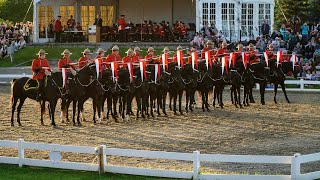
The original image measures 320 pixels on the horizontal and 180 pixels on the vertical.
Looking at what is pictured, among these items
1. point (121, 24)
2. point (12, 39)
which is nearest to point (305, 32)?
point (121, 24)

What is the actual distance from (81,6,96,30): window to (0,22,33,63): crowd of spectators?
3.40m

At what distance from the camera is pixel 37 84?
81.5 feet

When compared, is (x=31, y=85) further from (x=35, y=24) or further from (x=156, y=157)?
(x=35, y=24)

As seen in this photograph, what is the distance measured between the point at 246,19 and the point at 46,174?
29875 millimetres

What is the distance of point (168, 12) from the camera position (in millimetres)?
50531

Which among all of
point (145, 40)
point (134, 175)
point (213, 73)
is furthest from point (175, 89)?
point (145, 40)

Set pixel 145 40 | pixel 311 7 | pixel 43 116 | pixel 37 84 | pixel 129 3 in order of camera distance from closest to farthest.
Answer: pixel 37 84
pixel 43 116
pixel 145 40
pixel 129 3
pixel 311 7

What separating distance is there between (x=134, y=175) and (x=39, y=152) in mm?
3987

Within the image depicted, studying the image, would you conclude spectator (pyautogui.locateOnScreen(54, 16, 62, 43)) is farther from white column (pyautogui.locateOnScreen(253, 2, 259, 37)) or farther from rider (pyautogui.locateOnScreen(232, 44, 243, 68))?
rider (pyautogui.locateOnScreen(232, 44, 243, 68))

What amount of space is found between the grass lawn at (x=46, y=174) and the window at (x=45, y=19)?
31854 millimetres

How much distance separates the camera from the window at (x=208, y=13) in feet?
148

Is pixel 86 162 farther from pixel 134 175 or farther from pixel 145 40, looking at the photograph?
pixel 145 40

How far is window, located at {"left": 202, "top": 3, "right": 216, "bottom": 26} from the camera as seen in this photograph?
4516cm

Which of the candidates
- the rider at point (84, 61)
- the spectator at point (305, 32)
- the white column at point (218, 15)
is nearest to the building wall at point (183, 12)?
the white column at point (218, 15)
